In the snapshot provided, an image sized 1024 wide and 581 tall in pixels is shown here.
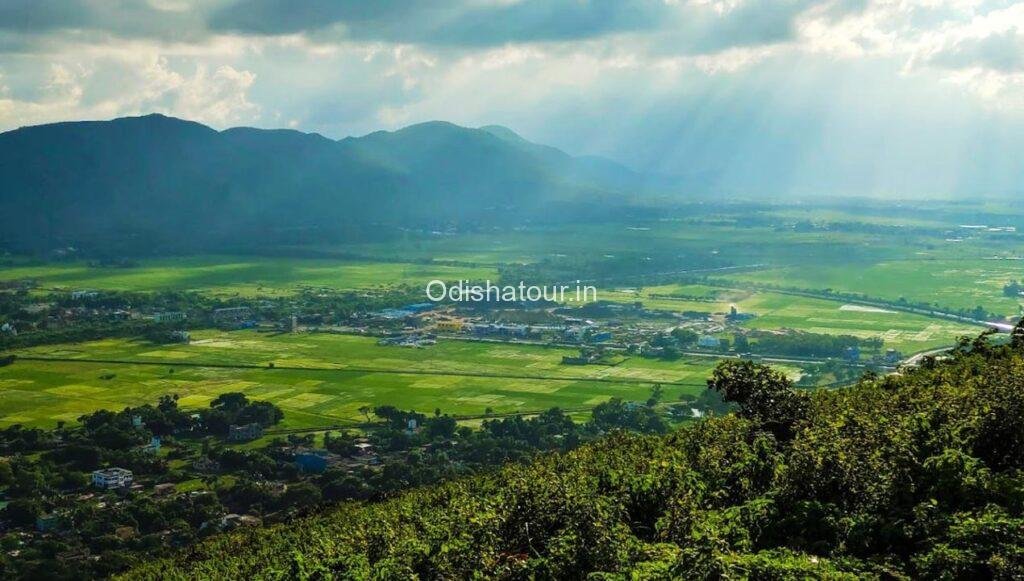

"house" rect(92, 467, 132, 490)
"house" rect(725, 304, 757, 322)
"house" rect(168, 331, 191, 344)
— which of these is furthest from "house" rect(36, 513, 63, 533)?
"house" rect(725, 304, 757, 322)

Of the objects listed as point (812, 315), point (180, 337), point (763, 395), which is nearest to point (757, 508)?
point (763, 395)

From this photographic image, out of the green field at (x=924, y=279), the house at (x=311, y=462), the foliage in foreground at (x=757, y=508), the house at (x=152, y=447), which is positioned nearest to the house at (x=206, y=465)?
the house at (x=152, y=447)

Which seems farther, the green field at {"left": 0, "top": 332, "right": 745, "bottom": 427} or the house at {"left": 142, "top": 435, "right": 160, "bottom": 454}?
the green field at {"left": 0, "top": 332, "right": 745, "bottom": 427}

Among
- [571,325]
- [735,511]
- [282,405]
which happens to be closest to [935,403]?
[735,511]

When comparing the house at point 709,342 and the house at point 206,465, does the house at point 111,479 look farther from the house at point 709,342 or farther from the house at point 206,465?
the house at point 709,342

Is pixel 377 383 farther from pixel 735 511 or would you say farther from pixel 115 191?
pixel 115 191

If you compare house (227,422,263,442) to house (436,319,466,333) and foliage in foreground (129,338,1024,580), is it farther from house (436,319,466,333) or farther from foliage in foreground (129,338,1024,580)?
house (436,319,466,333)

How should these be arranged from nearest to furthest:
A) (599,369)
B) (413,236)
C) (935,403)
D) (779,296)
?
(935,403), (599,369), (779,296), (413,236)
